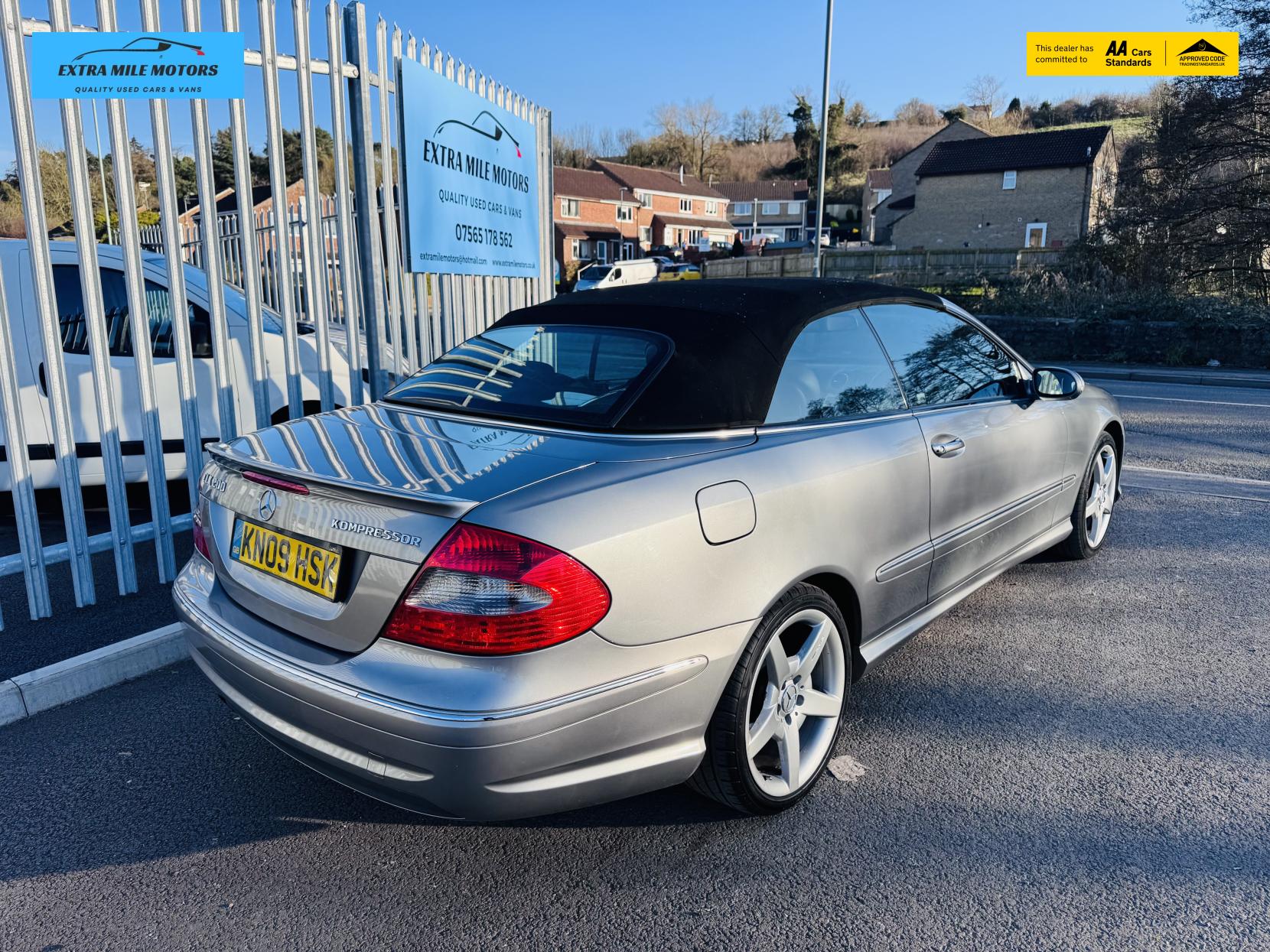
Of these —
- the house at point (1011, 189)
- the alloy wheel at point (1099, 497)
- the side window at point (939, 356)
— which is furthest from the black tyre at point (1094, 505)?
the house at point (1011, 189)

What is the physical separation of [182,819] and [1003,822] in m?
2.40

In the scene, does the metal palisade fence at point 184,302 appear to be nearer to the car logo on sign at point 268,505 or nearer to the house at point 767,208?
the car logo on sign at point 268,505

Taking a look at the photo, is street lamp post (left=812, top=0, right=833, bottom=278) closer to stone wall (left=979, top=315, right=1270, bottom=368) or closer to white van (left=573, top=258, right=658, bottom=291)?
stone wall (left=979, top=315, right=1270, bottom=368)

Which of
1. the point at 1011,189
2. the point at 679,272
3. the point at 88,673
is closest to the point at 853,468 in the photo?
the point at 88,673

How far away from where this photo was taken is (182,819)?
8.79 feet

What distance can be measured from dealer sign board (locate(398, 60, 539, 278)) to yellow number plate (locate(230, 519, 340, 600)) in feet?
11.0

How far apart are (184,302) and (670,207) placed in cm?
7774

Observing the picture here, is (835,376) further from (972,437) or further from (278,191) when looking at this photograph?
(278,191)

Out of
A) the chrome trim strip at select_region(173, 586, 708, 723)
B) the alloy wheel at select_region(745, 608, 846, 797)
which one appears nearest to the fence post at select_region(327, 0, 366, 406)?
the chrome trim strip at select_region(173, 586, 708, 723)

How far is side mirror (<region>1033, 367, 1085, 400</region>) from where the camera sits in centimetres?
418

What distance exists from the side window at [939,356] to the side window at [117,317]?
3.89 meters

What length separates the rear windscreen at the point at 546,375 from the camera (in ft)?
9.27

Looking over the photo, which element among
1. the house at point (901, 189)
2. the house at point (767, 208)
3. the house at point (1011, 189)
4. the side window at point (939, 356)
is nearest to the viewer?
the side window at point (939, 356)

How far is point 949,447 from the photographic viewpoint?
11.2 ft
